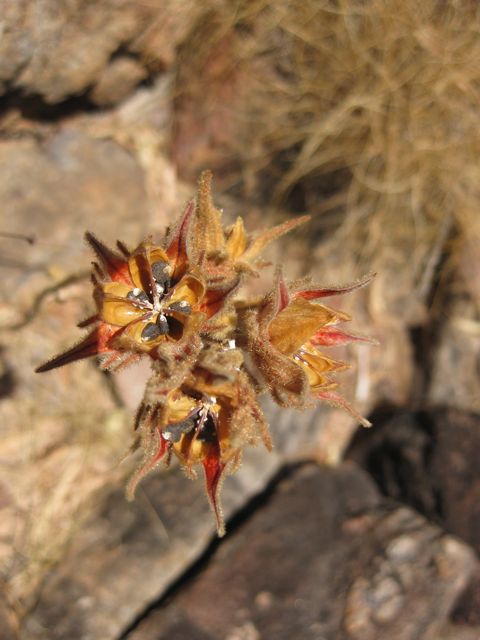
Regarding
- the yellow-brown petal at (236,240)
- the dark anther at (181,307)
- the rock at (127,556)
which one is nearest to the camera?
the dark anther at (181,307)

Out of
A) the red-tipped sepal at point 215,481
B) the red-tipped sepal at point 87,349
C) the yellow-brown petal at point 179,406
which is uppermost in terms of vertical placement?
the red-tipped sepal at point 87,349

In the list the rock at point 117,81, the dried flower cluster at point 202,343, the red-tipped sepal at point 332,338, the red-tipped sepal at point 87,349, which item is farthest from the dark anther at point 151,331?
the rock at point 117,81

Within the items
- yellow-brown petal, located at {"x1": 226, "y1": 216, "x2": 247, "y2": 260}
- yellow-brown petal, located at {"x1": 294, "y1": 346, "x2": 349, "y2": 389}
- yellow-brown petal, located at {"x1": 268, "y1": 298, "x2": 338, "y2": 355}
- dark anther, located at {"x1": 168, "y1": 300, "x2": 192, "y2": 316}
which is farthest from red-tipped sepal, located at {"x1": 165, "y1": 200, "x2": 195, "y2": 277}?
yellow-brown petal, located at {"x1": 294, "y1": 346, "x2": 349, "y2": 389}

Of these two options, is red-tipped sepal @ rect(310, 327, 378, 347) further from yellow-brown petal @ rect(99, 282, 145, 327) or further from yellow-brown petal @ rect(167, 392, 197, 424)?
yellow-brown petal @ rect(99, 282, 145, 327)

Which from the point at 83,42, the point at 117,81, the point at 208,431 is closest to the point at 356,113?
the point at 117,81

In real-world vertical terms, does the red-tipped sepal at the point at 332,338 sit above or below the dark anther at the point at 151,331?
below

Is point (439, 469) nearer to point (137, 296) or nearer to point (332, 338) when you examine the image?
point (332, 338)

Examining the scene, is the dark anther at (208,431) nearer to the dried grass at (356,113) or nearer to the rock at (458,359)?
the rock at (458,359)
